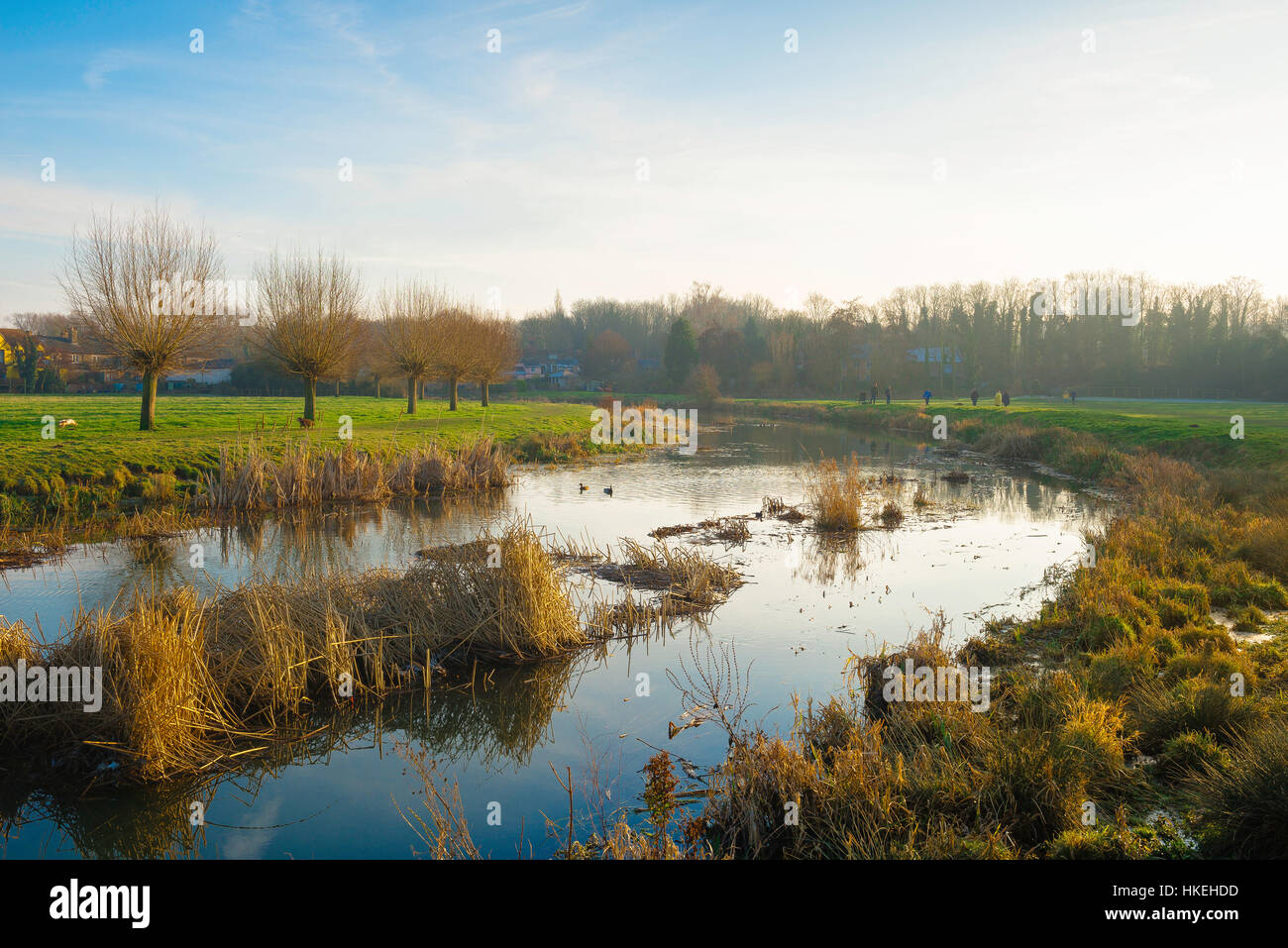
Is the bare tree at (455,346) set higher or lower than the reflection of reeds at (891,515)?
higher

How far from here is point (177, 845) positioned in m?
5.78

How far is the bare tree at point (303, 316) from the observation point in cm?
2920

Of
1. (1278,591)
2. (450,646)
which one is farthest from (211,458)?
(1278,591)

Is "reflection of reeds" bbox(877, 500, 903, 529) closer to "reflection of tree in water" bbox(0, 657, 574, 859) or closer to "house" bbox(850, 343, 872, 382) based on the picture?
"reflection of tree in water" bbox(0, 657, 574, 859)

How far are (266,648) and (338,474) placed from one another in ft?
45.7

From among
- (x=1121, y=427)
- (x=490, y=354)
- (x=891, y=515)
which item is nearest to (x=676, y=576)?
(x=891, y=515)

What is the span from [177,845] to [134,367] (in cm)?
2441

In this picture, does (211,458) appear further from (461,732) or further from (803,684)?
(803,684)

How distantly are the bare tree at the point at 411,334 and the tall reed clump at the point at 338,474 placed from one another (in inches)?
618

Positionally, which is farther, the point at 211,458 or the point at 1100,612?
the point at 211,458

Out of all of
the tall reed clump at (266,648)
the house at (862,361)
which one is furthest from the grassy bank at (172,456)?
the house at (862,361)

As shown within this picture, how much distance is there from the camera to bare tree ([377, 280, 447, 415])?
4003 cm

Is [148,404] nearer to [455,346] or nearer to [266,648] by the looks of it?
[455,346]

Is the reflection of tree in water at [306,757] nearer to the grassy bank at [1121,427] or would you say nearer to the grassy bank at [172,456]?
the grassy bank at [172,456]
